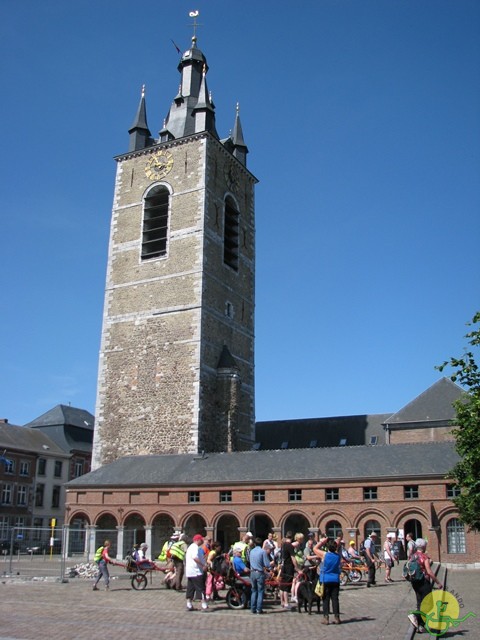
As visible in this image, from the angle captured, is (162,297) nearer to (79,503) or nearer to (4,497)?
(79,503)

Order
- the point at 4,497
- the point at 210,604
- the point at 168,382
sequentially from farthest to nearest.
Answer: the point at 4,497 → the point at 168,382 → the point at 210,604

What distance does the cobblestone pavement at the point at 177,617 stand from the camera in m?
9.70

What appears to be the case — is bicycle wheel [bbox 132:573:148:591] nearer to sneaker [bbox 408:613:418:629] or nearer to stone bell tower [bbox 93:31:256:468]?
sneaker [bbox 408:613:418:629]

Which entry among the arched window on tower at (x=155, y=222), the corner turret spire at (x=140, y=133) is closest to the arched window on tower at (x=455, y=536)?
the arched window on tower at (x=155, y=222)

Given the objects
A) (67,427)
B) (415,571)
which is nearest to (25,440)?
(67,427)

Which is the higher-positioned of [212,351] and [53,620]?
[212,351]

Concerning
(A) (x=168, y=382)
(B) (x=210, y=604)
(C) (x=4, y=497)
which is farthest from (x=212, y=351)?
(B) (x=210, y=604)

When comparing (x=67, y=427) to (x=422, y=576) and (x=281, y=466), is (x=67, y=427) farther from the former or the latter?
(x=422, y=576)

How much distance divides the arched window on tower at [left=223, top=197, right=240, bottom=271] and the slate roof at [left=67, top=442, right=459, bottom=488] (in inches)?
483

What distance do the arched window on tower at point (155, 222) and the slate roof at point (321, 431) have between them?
46.5 feet

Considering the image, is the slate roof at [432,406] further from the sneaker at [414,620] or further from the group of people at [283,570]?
the sneaker at [414,620]

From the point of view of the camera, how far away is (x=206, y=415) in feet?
109

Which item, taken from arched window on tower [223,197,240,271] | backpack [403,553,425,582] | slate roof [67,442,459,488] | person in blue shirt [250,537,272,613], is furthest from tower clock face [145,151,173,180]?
backpack [403,553,425,582]

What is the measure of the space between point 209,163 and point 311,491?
1898cm
